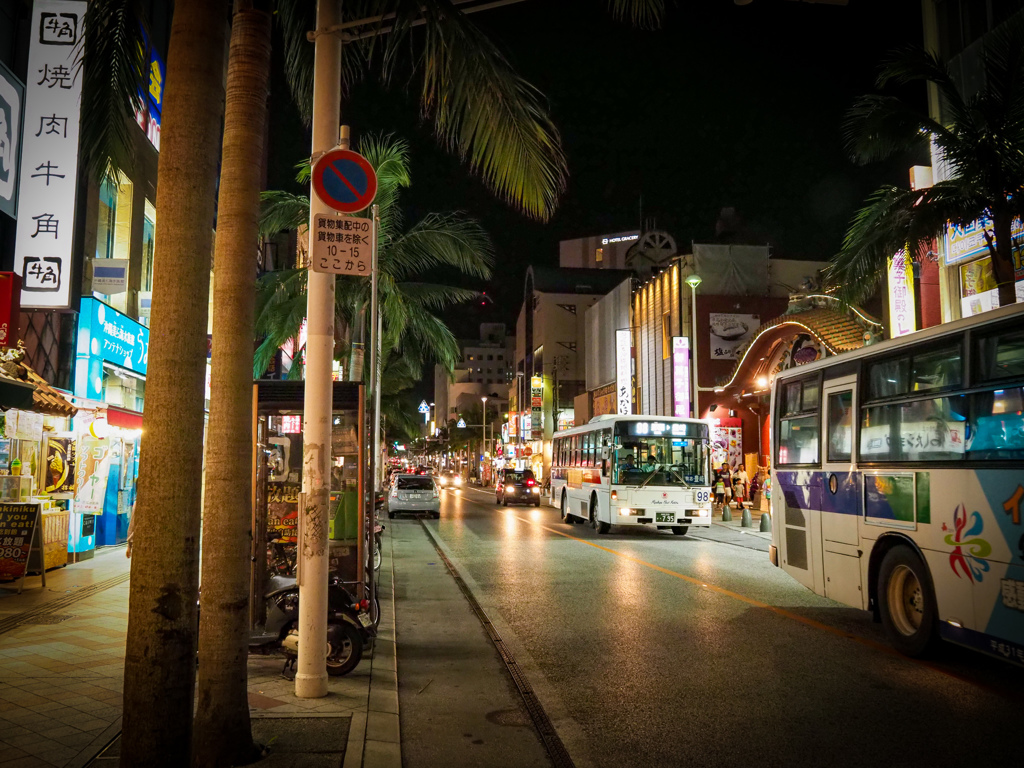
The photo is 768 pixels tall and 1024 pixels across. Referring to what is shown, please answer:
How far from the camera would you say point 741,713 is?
248 inches

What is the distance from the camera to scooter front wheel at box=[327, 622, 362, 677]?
719 cm

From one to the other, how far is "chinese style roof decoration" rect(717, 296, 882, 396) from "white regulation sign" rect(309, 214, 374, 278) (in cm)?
1876

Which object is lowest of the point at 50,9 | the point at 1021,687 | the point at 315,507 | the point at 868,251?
the point at 1021,687

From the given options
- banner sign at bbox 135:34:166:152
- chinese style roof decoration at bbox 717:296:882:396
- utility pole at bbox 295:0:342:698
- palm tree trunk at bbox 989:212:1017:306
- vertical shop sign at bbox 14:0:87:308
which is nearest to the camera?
utility pole at bbox 295:0:342:698

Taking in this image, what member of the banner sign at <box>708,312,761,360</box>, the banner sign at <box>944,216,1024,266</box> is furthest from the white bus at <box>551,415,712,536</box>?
the banner sign at <box>708,312,761,360</box>

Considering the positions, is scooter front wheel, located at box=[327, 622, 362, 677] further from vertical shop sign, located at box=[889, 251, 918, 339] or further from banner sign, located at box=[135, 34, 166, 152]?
vertical shop sign, located at box=[889, 251, 918, 339]

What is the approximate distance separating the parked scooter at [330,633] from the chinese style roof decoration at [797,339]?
60.5 feet

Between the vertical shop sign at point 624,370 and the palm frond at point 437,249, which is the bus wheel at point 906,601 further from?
the vertical shop sign at point 624,370

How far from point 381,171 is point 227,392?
14280 mm

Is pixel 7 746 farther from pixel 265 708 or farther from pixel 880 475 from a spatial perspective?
pixel 880 475

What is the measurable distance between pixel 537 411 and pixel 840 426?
65.8 meters

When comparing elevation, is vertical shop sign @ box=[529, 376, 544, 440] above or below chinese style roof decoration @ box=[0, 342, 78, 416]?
above

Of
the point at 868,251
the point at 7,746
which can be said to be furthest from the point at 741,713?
the point at 868,251

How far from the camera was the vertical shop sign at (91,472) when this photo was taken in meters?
13.8
